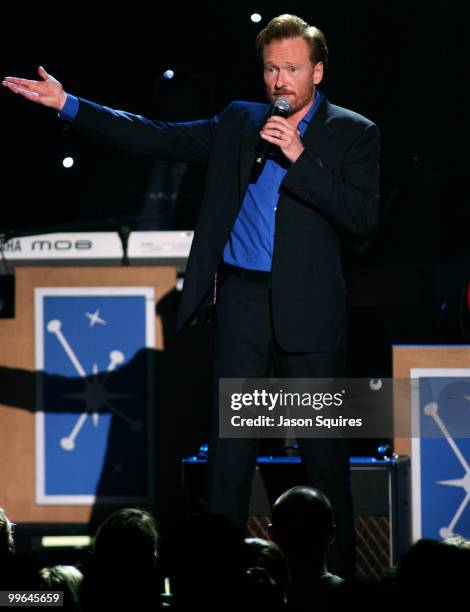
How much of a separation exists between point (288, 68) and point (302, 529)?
4.35 feet

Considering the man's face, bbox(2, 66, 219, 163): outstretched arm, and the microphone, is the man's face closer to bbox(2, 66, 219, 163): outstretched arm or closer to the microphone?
the microphone

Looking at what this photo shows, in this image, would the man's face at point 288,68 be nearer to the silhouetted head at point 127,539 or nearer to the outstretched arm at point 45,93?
the outstretched arm at point 45,93

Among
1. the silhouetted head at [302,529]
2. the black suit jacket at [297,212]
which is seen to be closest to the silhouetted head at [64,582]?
the silhouetted head at [302,529]

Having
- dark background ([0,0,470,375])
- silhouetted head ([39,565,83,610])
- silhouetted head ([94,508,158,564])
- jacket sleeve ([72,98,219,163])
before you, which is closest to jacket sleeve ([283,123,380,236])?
jacket sleeve ([72,98,219,163])

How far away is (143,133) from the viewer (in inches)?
129

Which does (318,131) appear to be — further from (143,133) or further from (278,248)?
(143,133)

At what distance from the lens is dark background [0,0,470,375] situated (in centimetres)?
515

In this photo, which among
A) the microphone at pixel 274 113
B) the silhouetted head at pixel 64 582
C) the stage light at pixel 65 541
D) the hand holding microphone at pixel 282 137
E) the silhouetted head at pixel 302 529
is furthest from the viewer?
the stage light at pixel 65 541

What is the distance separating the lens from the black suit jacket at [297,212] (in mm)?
3135

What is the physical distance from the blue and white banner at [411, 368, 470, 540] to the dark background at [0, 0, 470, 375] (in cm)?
118

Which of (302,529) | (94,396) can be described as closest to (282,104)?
(302,529)

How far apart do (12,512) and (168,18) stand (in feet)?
8.14

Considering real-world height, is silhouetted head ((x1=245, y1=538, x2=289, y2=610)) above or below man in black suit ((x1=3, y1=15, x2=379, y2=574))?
below

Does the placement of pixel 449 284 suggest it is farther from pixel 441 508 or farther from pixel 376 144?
pixel 376 144
